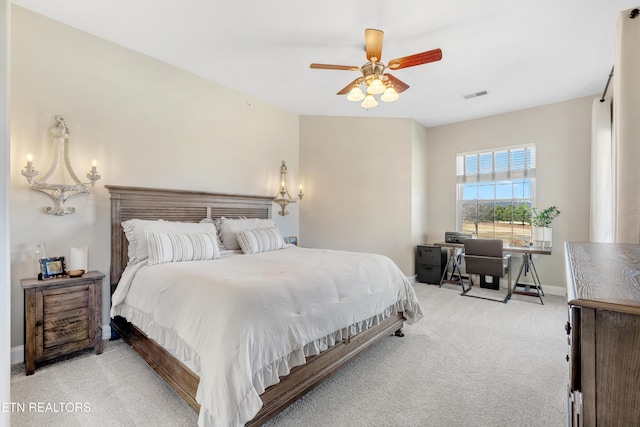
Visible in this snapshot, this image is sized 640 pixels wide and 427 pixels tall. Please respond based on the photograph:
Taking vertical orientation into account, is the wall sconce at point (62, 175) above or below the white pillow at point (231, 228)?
above

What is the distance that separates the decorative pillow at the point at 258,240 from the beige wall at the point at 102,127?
2.93 ft

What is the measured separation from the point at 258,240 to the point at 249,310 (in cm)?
189

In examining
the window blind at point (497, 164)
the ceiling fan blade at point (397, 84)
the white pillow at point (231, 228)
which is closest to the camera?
the ceiling fan blade at point (397, 84)

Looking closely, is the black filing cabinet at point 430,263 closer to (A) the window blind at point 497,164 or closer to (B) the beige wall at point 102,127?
(A) the window blind at point 497,164

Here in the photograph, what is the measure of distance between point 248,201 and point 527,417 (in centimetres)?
368

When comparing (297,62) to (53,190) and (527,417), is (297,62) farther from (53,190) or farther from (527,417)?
(527,417)

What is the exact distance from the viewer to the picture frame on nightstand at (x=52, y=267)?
7.95 feet

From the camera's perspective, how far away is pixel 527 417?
70.5 inches

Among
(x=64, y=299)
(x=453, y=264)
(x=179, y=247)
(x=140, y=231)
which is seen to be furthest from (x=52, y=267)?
(x=453, y=264)

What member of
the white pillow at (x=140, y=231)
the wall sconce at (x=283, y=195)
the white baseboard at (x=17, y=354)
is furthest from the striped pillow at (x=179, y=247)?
the wall sconce at (x=283, y=195)

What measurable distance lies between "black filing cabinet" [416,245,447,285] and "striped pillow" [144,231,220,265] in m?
3.56

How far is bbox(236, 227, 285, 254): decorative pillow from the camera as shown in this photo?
11.1 feet

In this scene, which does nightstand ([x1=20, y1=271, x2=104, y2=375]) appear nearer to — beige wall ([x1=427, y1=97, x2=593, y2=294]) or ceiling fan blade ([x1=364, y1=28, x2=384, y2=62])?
ceiling fan blade ([x1=364, y1=28, x2=384, y2=62])

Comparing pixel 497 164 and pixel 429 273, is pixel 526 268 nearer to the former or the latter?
pixel 429 273
